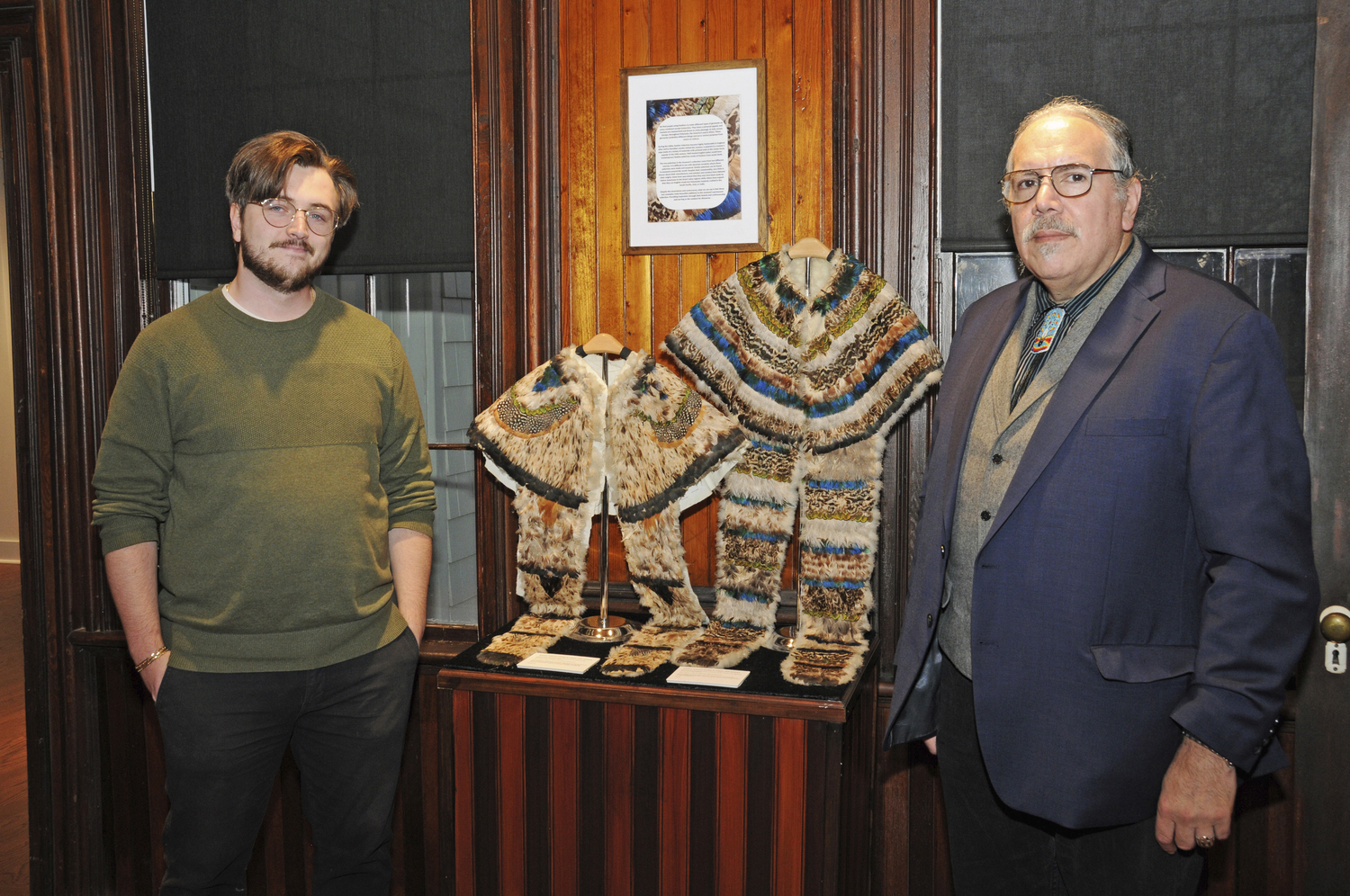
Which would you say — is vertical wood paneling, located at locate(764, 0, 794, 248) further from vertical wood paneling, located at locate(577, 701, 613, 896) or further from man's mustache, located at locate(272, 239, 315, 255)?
vertical wood paneling, located at locate(577, 701, 613, 896)

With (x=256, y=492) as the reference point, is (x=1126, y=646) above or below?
below

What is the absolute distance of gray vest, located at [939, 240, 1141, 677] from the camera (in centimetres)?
152

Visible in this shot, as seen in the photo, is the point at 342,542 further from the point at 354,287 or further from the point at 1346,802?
the point at 1346,802

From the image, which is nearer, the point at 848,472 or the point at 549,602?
the point at 848,472

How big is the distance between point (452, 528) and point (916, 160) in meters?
1.62

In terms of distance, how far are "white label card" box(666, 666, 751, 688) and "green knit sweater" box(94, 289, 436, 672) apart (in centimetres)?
63

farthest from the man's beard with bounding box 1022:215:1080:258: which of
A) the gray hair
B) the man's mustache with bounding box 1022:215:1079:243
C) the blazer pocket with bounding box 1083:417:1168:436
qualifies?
the blazer pocket with bounding box 1083:417:1168:436

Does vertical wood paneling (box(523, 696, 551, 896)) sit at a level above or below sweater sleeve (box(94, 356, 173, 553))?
below

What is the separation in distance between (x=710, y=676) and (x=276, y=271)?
1.19 meters

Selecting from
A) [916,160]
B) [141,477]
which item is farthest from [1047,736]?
[141,477]

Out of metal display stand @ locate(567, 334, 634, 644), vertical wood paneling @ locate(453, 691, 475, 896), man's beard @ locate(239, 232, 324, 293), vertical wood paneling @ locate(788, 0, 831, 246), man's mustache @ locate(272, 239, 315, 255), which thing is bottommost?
vertical wood paneling @ locate(453, 691, 475, 896)

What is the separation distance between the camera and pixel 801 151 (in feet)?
7.77

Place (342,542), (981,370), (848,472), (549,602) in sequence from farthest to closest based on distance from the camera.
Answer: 1. (549,602)
2. (848,472)
3. (342,542)
4. (981,370)

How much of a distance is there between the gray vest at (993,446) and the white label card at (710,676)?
0.45 meters
